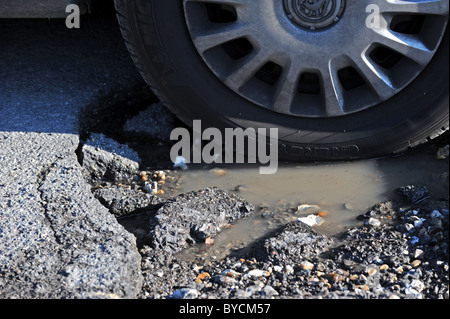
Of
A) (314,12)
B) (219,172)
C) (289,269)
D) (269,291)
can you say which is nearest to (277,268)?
(289,269)

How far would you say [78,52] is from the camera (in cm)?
374

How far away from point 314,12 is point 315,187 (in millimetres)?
817

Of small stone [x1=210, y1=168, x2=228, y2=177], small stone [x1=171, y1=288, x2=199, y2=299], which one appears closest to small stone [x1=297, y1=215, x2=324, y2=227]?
small stone [x1=210, y1=168, x2=228, y2=177]

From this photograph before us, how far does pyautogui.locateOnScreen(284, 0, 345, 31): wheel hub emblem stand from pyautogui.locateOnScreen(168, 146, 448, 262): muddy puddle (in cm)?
72

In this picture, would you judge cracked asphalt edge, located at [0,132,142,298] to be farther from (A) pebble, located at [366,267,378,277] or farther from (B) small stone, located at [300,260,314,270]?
(A) pebble, located at [366,267,378,277]

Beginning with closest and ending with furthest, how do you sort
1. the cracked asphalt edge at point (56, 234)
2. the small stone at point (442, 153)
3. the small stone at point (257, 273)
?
1. the cracked asphalt edge at point (56, 234)
2. the small stone at point (257, 273)
3. the small stone at point (442, 153)

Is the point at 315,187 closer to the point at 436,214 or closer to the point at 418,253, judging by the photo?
the point at 436,214

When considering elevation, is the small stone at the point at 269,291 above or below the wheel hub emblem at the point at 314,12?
below

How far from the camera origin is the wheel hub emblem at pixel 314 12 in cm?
281

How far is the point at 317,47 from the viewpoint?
9.43 feet

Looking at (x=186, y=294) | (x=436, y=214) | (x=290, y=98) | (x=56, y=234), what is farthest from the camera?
(x=290, y=98)

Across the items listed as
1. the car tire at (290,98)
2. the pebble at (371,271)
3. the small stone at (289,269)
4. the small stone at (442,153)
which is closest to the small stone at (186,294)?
the small stone at (289,269)

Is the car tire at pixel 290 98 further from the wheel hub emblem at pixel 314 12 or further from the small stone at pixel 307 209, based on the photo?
the small stone at pixel 307 209
